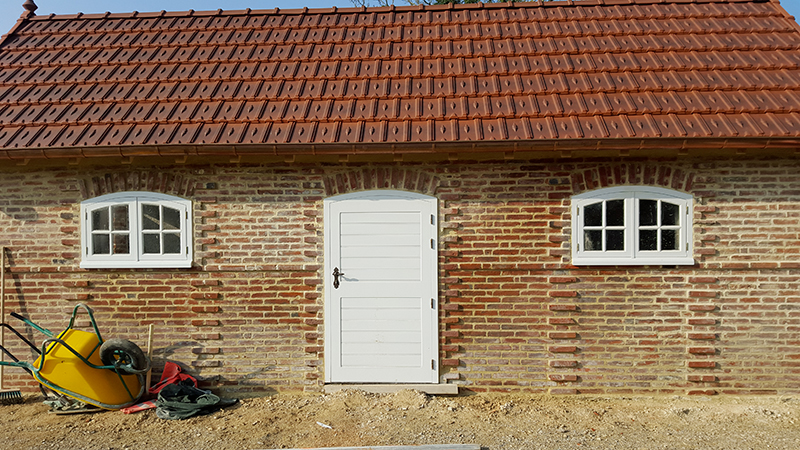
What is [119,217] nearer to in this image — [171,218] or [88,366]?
[171,218]

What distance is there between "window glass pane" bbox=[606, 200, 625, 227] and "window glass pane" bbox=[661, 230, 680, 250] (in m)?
0.51

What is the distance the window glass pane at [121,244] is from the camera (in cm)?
570

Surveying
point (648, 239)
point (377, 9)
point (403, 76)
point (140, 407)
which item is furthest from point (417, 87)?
point (140, 407)

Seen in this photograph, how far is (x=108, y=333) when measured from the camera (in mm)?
5688

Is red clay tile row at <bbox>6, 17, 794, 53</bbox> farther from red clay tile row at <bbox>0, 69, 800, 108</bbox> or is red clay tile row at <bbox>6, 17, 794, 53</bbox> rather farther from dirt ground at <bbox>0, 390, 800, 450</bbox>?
dirt ground at <bbox>0, 390, 800, 450</bbox>

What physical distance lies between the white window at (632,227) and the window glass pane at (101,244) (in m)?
5.50

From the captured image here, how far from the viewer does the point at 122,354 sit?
5.23 m

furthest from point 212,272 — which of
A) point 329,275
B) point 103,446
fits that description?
point 103,446

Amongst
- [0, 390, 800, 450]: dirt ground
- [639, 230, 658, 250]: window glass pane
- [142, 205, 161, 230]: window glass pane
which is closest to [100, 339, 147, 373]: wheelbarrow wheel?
[0, 390, 800, 450]: dirt ground

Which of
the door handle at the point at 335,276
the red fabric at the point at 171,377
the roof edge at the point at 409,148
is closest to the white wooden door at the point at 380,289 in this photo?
the door handle at the point at 335,276

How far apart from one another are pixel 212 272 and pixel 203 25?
419 cm

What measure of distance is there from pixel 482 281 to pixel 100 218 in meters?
4.61

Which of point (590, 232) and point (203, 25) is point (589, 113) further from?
point (203, 25)

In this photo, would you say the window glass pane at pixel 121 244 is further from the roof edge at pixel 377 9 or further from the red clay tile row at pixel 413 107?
the roof edge at pixel 377 9
